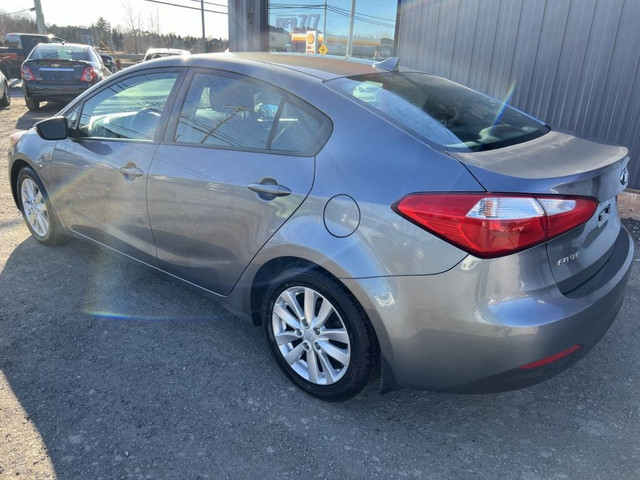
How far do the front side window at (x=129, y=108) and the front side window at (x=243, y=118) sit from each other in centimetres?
25

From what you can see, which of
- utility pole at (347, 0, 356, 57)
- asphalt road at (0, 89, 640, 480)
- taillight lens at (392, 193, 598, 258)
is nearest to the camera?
taillight lens at (392, 193, 598, 258)

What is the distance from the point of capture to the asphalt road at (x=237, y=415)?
2.16m

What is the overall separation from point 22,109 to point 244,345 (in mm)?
12402

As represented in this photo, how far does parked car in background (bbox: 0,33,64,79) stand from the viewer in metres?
20.4

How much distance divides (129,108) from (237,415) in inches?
81.5

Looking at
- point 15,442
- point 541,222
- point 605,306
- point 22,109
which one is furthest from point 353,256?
point 22,109

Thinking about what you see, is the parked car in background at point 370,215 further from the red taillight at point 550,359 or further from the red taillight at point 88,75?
the red taillight at point 88,75

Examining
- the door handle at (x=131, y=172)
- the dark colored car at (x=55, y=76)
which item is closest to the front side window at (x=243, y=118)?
the door handle at (x=131, y=172)

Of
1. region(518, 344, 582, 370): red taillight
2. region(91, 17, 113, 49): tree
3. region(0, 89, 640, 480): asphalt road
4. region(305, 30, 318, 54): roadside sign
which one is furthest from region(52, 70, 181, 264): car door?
region(91, 17, 113, 49): tree

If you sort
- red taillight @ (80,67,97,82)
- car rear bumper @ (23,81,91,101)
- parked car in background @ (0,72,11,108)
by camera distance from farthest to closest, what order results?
parked car in background @ (0,72,11,108) < red taillight @ (80,67,97,82) < car rear bumper @ (23,81,91,101)

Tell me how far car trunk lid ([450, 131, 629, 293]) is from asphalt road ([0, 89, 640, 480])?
789 mm

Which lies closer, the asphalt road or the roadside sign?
the asphalt road

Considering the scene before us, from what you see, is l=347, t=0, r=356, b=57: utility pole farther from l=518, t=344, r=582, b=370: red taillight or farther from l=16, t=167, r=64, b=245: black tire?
l=518, t=344, r=582, b=370: red taillight

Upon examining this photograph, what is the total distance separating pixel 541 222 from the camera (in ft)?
6.26
